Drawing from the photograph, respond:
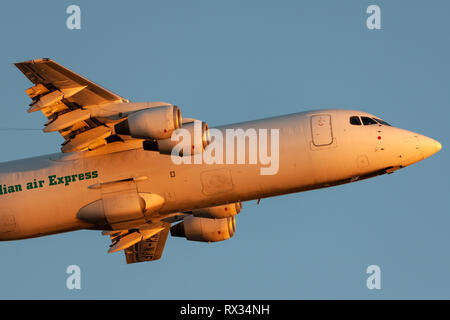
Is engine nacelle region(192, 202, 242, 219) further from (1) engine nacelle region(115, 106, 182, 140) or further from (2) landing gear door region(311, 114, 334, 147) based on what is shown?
(1) engine nacelle region(115, 106, 182, 140)

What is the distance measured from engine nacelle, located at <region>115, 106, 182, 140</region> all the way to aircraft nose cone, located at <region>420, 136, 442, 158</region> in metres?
7.66

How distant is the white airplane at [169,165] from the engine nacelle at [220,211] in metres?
3.40

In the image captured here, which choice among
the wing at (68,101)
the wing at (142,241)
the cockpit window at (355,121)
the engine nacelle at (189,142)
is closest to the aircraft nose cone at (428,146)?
the cockpit window at (355,121)

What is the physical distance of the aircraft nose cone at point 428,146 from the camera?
1049 inches

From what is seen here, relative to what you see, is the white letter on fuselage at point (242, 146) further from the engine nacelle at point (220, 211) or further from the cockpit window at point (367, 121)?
the engine nacelle at point (220, 211)

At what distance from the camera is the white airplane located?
26031 mm

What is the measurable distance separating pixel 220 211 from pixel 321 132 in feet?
19.0

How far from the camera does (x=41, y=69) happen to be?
24.6 meters

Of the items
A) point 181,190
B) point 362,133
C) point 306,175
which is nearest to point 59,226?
point 181,190

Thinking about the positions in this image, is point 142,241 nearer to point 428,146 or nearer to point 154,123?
point 154,123

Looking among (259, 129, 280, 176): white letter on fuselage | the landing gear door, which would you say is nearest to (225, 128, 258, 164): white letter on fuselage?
(259, 129, 280, 176): white letter on fuselage

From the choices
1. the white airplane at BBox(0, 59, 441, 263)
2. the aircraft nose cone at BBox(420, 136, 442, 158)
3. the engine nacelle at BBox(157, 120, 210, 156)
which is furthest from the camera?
the aircraft nose cone at BBox(420, 136, 442, 158)

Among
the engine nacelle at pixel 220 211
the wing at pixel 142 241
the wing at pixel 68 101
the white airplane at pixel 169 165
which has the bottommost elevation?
the wing at pixel 142 241

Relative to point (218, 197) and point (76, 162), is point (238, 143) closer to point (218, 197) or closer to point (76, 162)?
point (218, 197)
